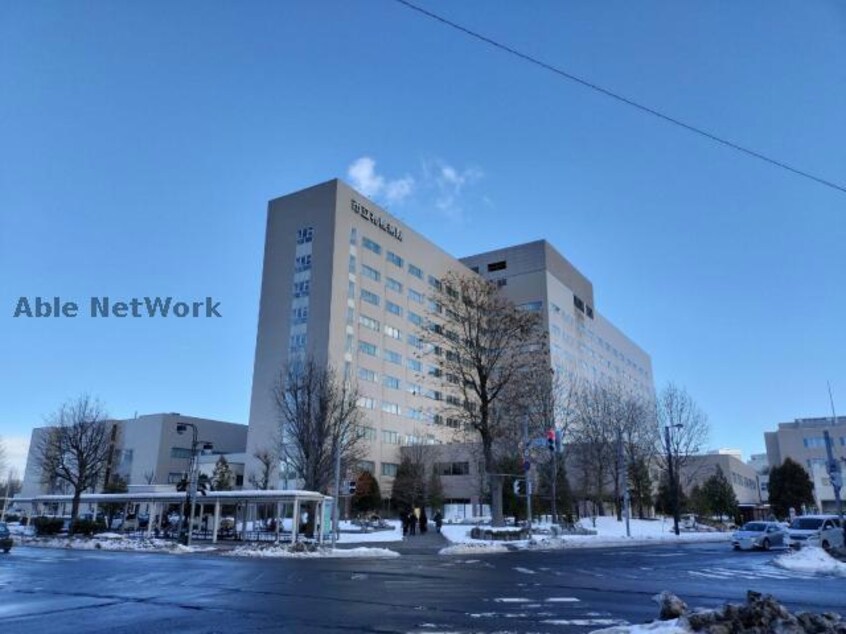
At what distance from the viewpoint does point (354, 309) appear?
263ft

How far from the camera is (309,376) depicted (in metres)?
44.8

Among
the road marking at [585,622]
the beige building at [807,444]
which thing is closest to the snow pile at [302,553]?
the road marking at [585,622]

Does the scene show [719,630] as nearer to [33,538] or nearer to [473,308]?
[473,308]

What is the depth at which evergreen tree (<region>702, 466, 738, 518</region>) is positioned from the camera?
73062 mm

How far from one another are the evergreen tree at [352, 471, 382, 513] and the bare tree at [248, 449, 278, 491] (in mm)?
9390

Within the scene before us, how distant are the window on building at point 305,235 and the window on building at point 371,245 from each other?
673 centimetres

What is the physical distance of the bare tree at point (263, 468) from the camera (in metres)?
67.1

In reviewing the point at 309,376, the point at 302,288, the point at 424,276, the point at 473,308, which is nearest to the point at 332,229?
the point at 302,288

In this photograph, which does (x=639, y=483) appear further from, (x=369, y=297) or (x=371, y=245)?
(x=371, y=245)

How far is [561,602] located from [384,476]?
232 ft

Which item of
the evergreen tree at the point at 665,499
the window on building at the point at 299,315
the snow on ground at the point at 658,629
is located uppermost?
the window on building at the point at 299,315

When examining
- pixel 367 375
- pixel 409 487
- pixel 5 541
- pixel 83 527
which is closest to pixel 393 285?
pixel 367 375

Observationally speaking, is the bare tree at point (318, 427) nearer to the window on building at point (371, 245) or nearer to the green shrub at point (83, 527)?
the green shrub at point (83, 527)

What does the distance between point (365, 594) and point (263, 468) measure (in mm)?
64758
